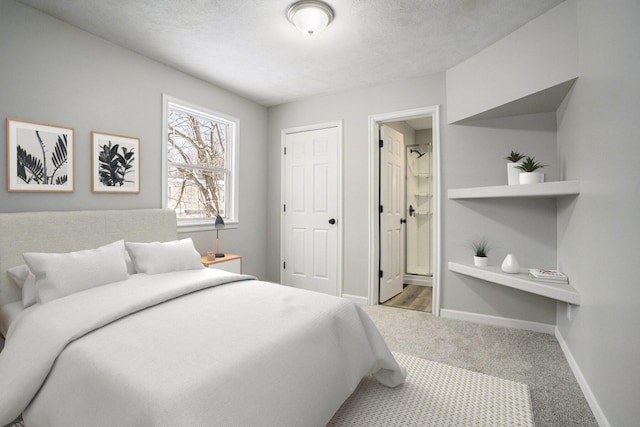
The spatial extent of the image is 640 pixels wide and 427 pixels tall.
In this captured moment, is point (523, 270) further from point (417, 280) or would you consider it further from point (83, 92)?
point (83, 92)

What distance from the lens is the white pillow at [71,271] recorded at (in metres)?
1.88

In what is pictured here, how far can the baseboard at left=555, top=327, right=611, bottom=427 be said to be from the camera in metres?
1.65

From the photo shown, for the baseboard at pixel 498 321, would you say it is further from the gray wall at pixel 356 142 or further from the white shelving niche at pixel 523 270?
the gray wall at pixel 356 142

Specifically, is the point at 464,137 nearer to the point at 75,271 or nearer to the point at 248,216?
the point at 248,216

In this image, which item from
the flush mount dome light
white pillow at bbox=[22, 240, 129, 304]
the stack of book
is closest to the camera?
white pillow at bbox=[22, 240, 129, 304]

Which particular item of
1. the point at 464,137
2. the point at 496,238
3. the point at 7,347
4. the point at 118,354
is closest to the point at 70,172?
the point at 7,347

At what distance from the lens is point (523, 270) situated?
2.88m

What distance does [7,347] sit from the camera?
156 cm

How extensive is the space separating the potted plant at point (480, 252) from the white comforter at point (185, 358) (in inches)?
62.1

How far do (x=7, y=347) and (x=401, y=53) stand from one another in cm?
340

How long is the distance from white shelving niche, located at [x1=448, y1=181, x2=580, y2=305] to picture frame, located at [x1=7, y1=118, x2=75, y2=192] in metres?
3.37

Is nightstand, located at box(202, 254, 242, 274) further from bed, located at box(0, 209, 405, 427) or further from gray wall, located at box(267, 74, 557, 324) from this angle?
gray wall, located at box(267, 74, 557, 324)

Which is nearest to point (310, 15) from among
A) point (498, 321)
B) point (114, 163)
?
point (114, 163)

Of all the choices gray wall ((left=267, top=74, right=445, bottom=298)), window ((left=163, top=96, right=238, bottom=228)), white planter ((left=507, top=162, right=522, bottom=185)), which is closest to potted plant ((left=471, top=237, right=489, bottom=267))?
white planter ((left=507, top=162, right=522, bottom=185))
